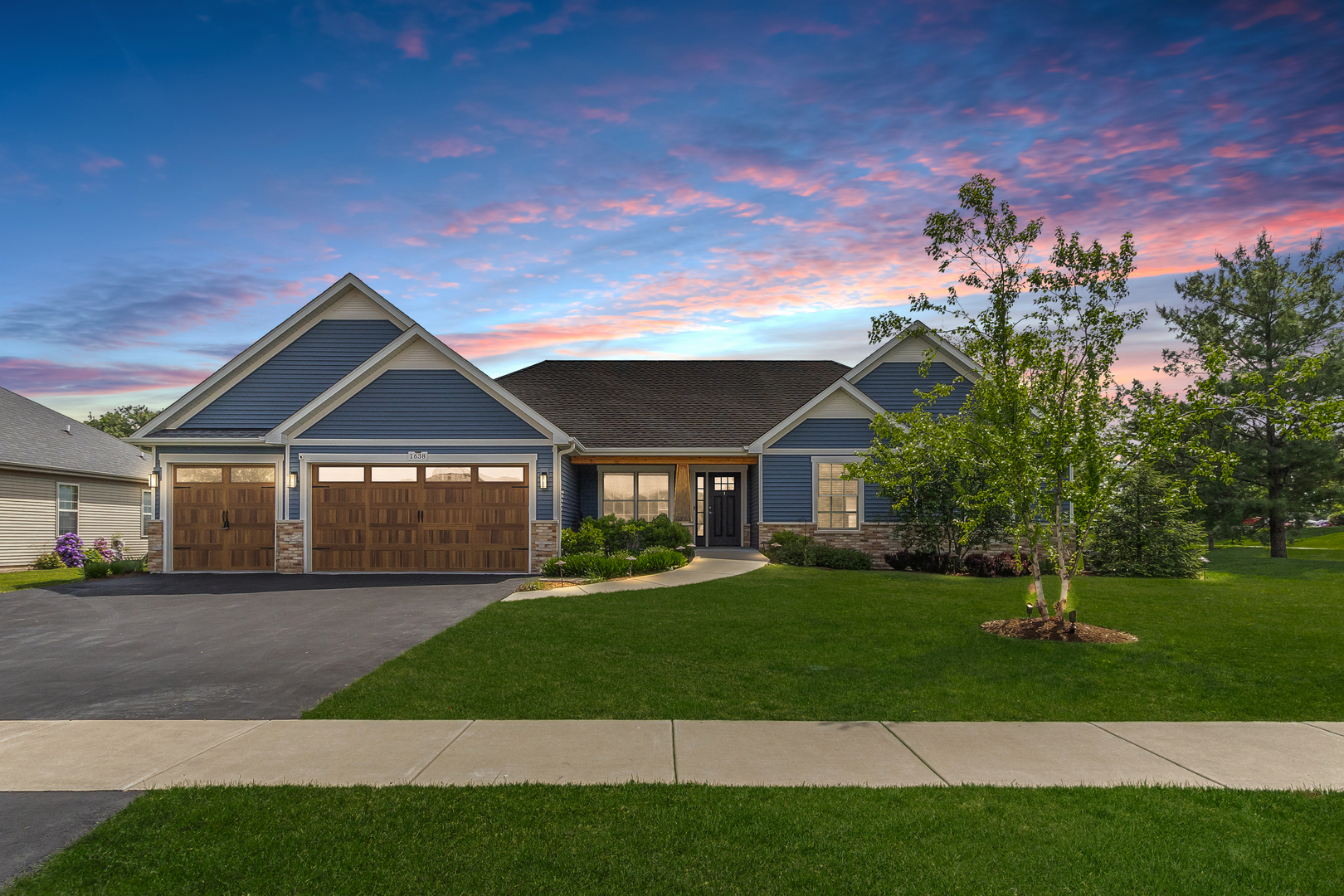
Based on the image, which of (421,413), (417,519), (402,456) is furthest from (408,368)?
(417,519)

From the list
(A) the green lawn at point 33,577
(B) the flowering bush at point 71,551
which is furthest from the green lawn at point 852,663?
(B) the flowering bush at point 71,551

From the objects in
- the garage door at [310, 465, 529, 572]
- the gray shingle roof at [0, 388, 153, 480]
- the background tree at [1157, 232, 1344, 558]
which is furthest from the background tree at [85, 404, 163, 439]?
the background tree at [1157, 232, 1344, 558]

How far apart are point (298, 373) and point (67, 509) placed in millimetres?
12557

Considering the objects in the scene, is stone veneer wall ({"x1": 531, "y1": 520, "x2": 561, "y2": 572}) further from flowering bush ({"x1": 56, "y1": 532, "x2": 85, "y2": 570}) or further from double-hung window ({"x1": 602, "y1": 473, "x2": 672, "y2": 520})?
flowering bush ({"x1": 56, "y1": 532, "x2": 85, "y2": 570})

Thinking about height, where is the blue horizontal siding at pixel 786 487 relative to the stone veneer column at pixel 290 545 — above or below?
above

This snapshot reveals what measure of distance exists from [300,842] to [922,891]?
11.2 feet

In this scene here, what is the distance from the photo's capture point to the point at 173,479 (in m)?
19.2

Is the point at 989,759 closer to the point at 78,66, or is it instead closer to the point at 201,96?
the point at 201,96

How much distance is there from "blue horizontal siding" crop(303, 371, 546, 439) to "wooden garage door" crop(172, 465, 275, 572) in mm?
2353

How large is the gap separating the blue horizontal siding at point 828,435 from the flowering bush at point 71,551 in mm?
22498

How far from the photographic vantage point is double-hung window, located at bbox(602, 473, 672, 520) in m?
23.9

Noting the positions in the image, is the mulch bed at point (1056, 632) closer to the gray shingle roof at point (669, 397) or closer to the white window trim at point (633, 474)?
the gray shingle roof at point (669, 397)

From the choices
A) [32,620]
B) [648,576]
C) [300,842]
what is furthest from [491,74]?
[300,842]

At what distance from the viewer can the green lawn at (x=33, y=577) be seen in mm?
18078
